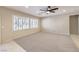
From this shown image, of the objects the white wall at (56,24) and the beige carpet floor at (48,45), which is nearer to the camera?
the beige carpet floor at (48,45)

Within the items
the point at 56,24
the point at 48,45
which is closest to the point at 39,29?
the point at 56,24

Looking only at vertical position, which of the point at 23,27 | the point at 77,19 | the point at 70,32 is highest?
the point at 77,19

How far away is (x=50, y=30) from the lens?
1368 cm

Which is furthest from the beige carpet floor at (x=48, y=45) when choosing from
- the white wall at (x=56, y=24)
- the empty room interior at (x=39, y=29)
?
the white wall at (x=56, y=24)

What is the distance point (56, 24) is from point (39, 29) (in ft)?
10.7

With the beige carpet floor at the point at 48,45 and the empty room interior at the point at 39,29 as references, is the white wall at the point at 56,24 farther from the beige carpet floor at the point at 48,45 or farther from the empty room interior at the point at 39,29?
the beige carpet floor at the point at 48,45

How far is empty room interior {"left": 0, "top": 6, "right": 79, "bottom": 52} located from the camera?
517cm

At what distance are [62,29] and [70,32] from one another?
1.02 meters

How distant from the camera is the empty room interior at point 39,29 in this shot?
17.0 ft

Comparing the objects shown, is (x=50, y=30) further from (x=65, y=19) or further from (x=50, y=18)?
(x=65, y=19)

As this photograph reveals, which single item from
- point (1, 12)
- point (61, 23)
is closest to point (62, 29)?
point (61, 23)

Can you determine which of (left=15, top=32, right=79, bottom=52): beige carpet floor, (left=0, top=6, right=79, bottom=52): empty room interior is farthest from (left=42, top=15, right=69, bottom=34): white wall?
(left=15, top=32, right=79, bottom=52): beige carpet floor

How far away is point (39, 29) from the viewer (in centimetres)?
1505

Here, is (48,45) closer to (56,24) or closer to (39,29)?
(56,24)
